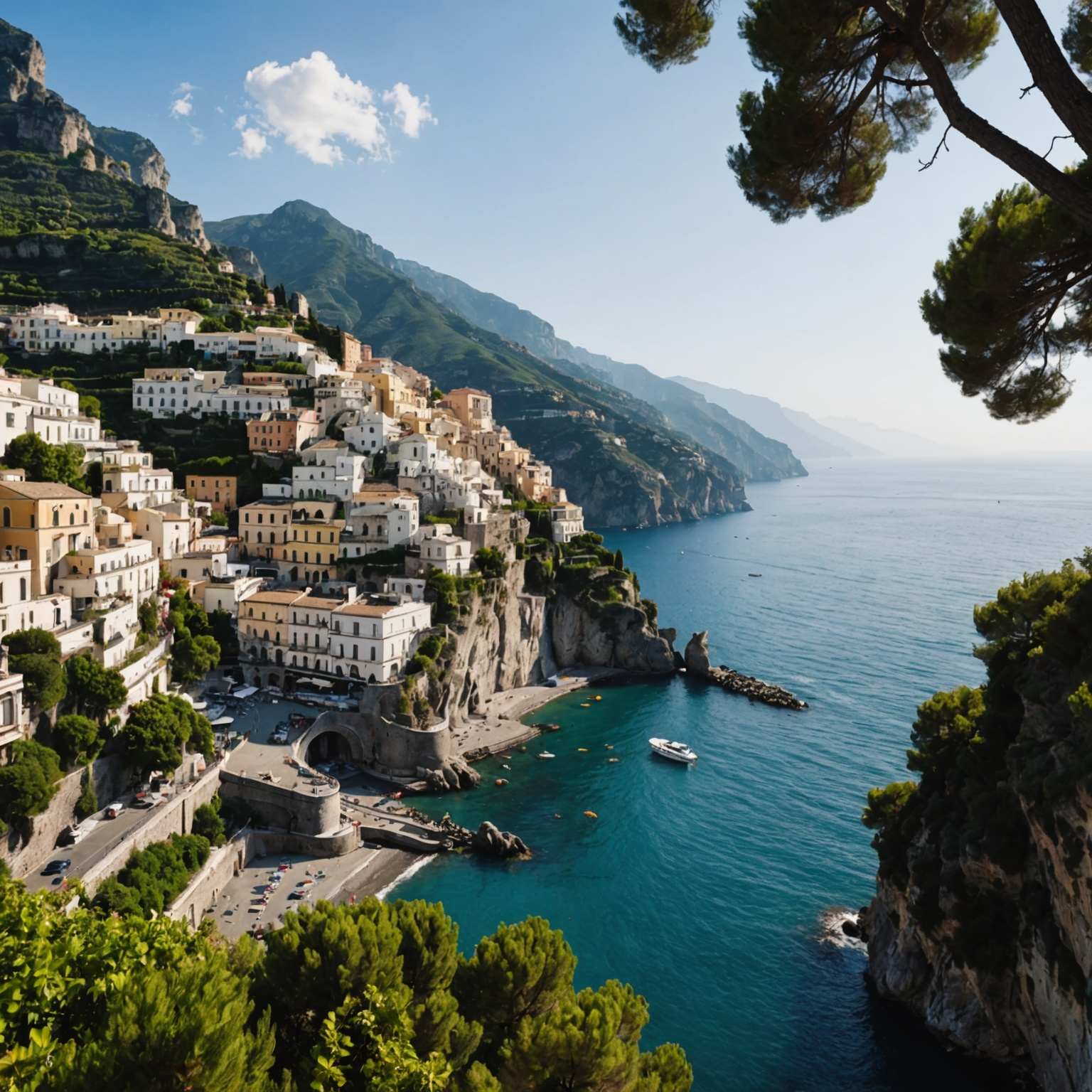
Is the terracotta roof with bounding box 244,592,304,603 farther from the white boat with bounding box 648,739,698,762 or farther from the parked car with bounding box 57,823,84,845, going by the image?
the white boat with bounding box 648,739,698,762

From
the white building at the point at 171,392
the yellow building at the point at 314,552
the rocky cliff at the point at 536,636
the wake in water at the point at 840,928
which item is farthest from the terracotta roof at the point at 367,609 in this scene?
the white building at the point at 171,392

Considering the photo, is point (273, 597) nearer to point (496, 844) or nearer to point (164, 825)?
point (164, 825)

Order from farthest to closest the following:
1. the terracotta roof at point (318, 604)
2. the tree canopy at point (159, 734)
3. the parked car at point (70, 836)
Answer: the terracotta roof at point (318, 604) < the tree canopy at point (159, 734) < the parked car at point (70, 836)

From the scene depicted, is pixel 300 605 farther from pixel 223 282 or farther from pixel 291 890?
pixel 223 282

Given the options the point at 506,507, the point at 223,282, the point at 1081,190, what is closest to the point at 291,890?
the point at 1081,190

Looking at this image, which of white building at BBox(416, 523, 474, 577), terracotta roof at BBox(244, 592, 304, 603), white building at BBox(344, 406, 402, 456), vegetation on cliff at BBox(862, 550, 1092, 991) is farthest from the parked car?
white building at BBox(344, 406, 402, 456)

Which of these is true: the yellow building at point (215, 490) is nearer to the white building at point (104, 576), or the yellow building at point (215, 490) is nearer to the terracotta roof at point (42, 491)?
the white building at point (104, 576)
